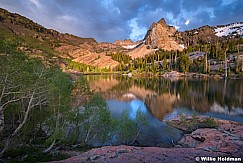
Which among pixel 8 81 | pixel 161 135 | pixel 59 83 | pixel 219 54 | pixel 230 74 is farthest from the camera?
pixel 219 54

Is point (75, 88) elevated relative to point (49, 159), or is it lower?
elevated

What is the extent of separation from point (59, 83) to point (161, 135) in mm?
16215

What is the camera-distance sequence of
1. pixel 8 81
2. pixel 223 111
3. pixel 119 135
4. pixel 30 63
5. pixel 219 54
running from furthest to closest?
pixel 219 54 → pixel 223 111 → pixel 119 135 → pixel 30 63 → pixel 8 81

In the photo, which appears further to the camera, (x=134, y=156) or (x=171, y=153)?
(x=171, y=153)

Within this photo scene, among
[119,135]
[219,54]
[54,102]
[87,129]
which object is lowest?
[119,135]

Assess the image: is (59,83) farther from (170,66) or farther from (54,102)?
(170,66)

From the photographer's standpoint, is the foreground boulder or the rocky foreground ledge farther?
the rocky foreground ledge

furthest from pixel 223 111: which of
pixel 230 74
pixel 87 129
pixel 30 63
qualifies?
pixel 230 74

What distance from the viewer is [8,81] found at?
10672 millimetres

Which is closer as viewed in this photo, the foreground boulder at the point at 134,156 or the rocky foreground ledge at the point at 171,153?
the foreground boulder at the point at 134,156

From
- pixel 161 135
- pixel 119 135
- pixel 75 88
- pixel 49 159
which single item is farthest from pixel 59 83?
pixel 161 135

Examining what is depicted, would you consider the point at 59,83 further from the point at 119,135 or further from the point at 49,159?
the point at 119,135

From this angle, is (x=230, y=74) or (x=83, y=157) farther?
(x=230, y=74)

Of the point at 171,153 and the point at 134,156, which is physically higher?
the point at 134,156
